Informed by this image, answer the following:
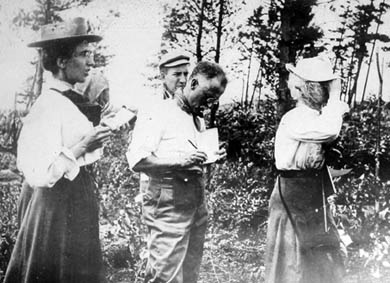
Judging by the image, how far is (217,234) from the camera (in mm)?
2611

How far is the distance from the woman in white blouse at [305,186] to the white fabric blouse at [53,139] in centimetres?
89

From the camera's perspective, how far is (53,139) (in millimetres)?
2074

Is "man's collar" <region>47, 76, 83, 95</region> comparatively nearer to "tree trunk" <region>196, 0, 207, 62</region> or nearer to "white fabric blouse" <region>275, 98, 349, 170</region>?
"tree trunk" <region>196, 0, 207, 62</region>

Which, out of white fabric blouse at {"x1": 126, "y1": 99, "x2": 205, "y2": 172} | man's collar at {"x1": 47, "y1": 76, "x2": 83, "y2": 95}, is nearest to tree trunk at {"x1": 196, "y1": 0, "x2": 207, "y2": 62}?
white fabric blouse at {"x1": 126, "y1": 99, "x2": 205, "y2": 172}

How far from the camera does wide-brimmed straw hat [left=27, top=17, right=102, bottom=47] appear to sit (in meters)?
2.14

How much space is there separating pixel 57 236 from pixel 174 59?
3.12ft

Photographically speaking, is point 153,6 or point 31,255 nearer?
point 31,255

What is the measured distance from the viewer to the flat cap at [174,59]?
94.4 inches

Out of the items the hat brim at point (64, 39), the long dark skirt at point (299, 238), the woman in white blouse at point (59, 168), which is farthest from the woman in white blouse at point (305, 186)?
the hat brim at point (64, 39)

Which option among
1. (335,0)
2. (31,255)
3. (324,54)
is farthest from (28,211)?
(335,0)

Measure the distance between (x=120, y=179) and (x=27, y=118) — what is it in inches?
21.8

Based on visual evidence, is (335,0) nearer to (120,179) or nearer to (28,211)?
(120,179)

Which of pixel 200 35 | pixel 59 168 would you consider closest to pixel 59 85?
pixel 59 168

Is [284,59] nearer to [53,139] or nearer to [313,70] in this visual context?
[313,70]
